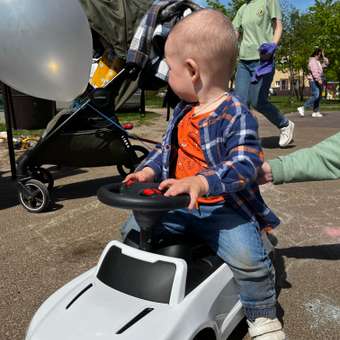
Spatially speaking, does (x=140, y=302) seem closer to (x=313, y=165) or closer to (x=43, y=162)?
(x=313, y=165)

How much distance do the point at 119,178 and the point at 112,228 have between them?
1218 mm

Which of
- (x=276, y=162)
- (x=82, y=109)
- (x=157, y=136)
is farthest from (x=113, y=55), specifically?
(x=157, y=136)

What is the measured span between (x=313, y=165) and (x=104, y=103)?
1.80 m

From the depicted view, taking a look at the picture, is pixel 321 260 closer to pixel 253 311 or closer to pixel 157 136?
pixel 253 311

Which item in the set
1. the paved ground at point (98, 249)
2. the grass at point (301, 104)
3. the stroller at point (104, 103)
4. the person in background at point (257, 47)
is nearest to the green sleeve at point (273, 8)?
the person in background at point (257, 47)

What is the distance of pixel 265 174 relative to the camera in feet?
5.32

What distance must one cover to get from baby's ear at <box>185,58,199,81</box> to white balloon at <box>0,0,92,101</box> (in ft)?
4.53

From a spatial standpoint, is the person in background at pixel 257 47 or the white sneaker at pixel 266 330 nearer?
the white sneaker at pixel 266 330

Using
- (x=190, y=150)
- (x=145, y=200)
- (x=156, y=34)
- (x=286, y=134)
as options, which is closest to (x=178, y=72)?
(x=190, y=150)

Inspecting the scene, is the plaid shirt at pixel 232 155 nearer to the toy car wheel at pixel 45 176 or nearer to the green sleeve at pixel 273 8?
the toy car wheel at pixel 45 176

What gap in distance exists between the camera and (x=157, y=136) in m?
6.31

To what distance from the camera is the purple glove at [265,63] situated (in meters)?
4.22

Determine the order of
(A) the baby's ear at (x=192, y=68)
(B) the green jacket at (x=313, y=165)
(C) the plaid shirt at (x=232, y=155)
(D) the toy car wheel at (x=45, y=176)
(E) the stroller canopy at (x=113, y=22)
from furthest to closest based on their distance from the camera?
(D) the toy car wheel at (x=45, y=176)
(E) the stroller canopy at (x=113, y=22)
(B) the green jacket at (x=313, y=165)
(A) the baby's ear at (x=192, y=68)
(C) the plaid shirt at (x=232, y=155)

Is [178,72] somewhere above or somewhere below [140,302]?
above
